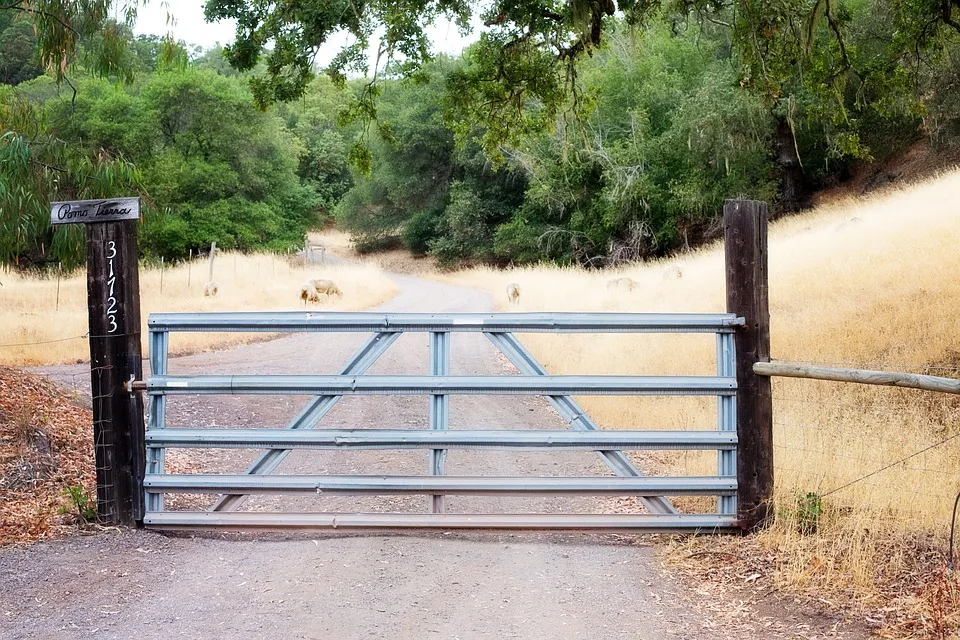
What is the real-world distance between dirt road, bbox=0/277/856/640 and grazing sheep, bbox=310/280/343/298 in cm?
2079

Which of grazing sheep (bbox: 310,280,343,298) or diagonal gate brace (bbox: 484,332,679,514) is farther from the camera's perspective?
grazing sheep (bbox: 310,280,343,298)

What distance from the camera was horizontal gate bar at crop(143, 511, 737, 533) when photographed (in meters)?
5.74

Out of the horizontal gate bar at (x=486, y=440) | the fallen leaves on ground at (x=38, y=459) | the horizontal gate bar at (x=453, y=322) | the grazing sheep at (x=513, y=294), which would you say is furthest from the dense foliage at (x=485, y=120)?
the grazing sheep at (x=513, y=294)

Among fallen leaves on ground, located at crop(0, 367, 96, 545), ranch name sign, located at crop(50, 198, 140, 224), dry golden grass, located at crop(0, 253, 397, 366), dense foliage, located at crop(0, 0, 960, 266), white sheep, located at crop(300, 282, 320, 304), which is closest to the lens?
ranch name sign, located at crop(50, 198, 140, 224)

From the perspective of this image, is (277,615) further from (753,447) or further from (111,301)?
(753,447)

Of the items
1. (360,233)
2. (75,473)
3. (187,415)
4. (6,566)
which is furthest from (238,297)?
(360,233)

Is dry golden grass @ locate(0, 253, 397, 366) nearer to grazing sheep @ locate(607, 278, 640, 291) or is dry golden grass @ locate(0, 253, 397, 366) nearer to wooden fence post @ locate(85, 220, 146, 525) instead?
grazing sheep @ locate(607, 278, 640, 291)

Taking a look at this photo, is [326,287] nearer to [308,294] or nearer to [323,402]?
[308,294]

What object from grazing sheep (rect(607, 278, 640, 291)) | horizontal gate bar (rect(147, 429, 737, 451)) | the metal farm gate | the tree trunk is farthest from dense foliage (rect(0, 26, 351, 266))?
horizontal gate bar (rect(147, 429, 737, 451))

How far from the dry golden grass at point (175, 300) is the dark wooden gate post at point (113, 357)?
10515mm

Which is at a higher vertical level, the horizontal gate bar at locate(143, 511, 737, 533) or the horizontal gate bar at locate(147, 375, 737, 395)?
the horizontal gate bar at locate(147, 375, 737, 395)

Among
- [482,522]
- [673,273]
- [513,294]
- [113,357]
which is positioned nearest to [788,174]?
[673,273]

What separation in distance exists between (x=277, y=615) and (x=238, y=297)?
23.2 metres

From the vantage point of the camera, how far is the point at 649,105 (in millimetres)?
45375
